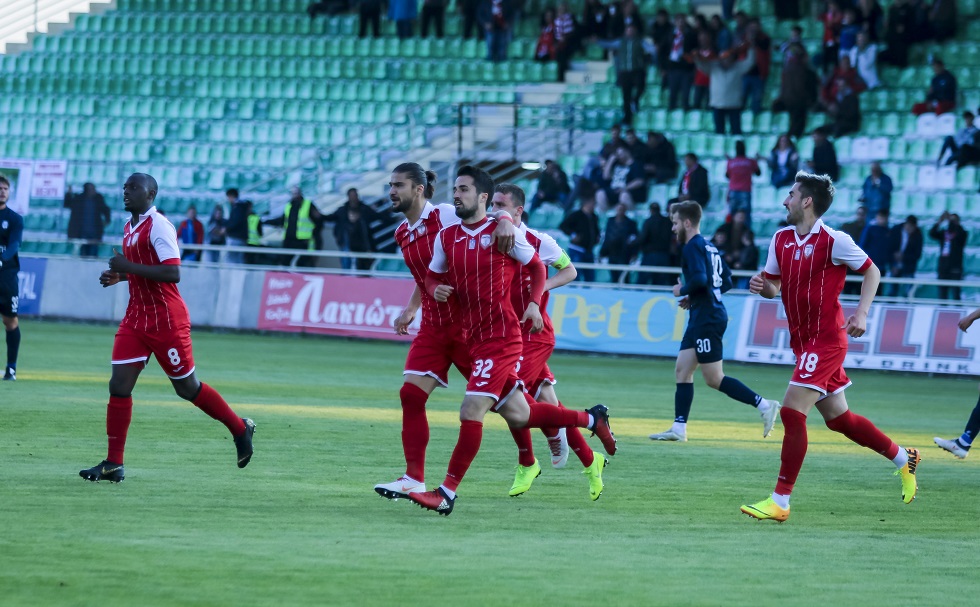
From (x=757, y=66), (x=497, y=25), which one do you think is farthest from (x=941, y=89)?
(x=497, y=25)

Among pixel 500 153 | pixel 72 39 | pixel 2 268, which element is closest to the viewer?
pixel 2 268

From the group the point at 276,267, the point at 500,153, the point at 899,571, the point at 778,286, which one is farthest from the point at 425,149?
the point at 899,571

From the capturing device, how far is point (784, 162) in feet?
85.6

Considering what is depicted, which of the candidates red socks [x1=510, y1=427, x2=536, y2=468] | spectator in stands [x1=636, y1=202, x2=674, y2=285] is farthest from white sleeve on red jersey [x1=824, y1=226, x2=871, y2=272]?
spectator in stands [x1=636, y1=202, x2=674, y2=285]

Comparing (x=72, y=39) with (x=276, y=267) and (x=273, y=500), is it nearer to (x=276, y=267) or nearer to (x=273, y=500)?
(x=276, y=267)

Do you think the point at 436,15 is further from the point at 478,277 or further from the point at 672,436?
the point at 478,277

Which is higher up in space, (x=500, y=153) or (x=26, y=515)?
(x=500, y=153)

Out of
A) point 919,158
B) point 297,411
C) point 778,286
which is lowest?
point 297,411

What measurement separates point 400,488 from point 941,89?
68.1ft

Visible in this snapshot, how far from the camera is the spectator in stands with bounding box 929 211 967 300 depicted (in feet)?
77.7

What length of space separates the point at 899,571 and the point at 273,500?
3.63 meters

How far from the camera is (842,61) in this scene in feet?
90.3

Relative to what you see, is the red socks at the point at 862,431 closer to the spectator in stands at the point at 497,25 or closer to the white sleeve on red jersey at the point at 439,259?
the white sleeve on red jersey at the point at 439,259

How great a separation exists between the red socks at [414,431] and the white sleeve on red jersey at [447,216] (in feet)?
3.33
